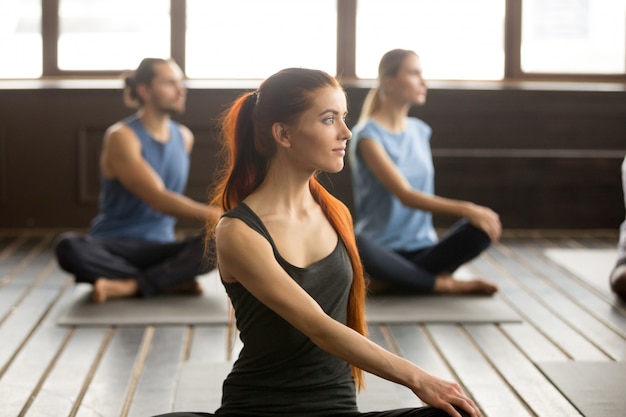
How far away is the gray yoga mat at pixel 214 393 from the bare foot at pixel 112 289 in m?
0.96

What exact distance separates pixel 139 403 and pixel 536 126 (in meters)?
3.72

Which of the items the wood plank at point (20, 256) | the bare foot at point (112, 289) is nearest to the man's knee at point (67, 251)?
the bare foot at point (112, 289)

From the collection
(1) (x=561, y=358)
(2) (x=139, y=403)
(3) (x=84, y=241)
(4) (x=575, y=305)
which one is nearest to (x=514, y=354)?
(1) (x=561, y=358)

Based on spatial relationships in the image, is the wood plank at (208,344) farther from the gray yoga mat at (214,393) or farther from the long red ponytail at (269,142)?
the long red ponytail at (269,142)

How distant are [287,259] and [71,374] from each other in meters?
1.24

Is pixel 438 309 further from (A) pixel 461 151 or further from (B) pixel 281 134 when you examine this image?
(A) pixel 461 151

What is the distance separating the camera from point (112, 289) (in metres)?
3.88

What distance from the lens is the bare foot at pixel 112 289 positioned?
3.85 metres

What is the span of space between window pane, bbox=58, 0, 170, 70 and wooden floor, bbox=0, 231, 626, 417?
2.03 m

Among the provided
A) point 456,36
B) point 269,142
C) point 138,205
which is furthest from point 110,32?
point 269,142

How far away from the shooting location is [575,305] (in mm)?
3889

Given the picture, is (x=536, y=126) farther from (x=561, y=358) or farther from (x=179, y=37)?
(x=561, y=358)

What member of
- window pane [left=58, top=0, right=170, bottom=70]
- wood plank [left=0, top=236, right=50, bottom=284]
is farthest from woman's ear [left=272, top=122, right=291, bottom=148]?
window pane [left=58, top=0, right=170, bottom=70]

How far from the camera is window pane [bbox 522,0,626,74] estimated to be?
244 inches
